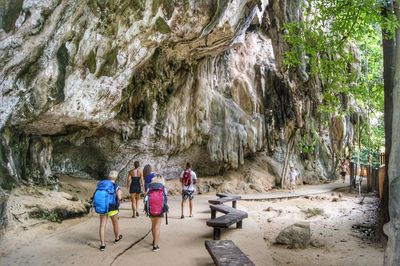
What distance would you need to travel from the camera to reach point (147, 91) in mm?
15844

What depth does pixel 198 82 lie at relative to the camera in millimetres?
18031

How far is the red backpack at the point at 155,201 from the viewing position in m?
7.07

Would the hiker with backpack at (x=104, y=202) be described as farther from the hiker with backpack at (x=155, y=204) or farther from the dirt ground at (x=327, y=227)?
the dirt ground at (x=327, y=227)

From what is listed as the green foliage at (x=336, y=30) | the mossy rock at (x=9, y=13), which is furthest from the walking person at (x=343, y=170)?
the mossy rock at (x=9, y=13)

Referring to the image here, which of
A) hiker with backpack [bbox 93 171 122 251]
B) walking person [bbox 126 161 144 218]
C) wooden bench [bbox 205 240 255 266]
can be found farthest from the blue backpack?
walking person [bbox 126 161 144 218]

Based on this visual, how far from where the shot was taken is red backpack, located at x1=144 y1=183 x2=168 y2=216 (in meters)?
7.07

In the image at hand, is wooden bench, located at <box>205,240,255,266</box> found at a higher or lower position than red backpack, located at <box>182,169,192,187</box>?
lower

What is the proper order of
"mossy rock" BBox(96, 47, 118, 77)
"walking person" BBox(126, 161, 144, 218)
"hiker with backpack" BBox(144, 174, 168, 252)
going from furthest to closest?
"mossy rock" BBox(96, 47, 118, 77)
"walking person" BBox(126, 161, 144, 218)
"hiker with backpack" BBox(144, 174, 168, 252)

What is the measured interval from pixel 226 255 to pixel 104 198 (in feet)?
8.61

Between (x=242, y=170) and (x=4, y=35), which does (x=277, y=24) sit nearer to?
(x=242, y=170)

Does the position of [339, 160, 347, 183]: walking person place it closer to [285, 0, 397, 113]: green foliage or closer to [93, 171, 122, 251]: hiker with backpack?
[285, 0, 397, 113]: green foliage

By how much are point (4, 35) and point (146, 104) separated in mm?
8577

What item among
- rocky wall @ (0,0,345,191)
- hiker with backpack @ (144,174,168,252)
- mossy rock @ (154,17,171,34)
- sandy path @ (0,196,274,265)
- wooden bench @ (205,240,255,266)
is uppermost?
mossy rock @ (154,17,171,34)

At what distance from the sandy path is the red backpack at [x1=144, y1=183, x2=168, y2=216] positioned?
766 mm
